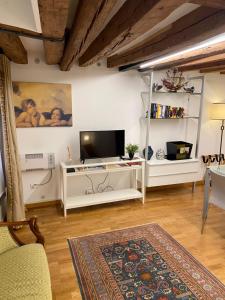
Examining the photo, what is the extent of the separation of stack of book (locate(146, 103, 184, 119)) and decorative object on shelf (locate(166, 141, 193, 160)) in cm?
52

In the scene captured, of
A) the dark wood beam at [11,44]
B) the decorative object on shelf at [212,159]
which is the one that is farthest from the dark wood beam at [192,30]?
the decorative object on shelf at [212,159]

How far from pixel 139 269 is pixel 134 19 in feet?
7.47

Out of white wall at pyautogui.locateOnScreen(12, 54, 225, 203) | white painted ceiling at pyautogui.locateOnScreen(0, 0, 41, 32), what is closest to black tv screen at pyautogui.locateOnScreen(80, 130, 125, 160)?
white wall at pyautogui.locateOnScreen(12, 54, 225, 203)

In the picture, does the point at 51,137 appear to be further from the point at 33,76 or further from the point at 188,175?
the point at 188,175

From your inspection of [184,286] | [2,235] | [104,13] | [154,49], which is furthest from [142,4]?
[184,286]

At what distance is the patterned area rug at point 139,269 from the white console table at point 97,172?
0.71 meters

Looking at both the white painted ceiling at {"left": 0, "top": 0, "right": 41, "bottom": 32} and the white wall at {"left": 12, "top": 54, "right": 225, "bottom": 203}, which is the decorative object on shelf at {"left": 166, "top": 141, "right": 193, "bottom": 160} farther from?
the white painted ceiling at {"left": 0, "top": 0, "right": 41, "bottom": 32}

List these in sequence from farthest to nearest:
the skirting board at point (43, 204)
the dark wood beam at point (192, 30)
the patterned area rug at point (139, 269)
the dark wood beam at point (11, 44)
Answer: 1. the skirting board at point (43, 204)
2. the patterned area rug at point (139, 269)
3. the dark wood beam at point (11, 44)
4. the dark wood beam at point (192, 30)

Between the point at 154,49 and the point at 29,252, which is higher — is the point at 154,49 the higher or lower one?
the higher one

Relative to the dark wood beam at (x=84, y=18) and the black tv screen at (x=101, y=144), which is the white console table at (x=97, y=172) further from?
the dark wood beam at (x=84, y=18)

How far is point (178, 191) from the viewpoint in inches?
176

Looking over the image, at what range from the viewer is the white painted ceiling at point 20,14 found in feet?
4.19

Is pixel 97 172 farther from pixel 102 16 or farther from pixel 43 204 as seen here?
pixel 102 16

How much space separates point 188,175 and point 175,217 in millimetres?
1040
